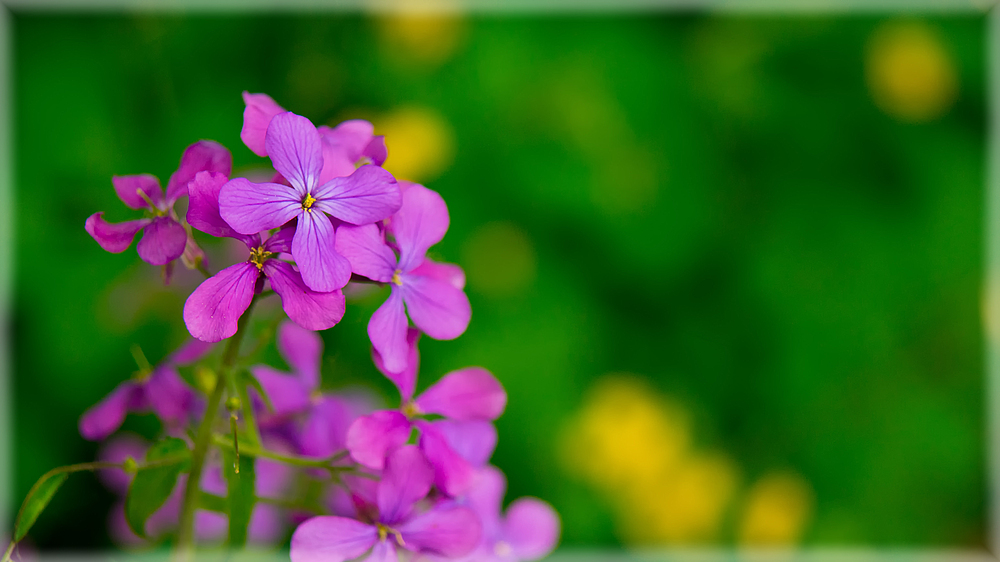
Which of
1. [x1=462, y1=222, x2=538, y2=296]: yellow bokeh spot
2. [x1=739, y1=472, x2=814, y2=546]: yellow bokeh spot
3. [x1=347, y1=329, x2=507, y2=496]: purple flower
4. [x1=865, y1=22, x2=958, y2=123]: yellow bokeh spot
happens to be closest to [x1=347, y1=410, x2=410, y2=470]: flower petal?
[x1=347, y1=329, x2=507, y2=496]: purple flower

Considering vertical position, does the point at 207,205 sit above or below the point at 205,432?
above

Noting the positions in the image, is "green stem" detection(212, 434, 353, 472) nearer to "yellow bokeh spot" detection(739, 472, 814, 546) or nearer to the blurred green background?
the blurred green background

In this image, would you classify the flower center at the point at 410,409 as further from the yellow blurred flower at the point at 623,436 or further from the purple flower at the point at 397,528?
the yellow blurred flower at the point at 623,436

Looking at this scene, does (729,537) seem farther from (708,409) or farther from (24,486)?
(24,486)

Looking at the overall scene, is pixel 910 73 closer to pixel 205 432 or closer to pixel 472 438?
pixel 472 438

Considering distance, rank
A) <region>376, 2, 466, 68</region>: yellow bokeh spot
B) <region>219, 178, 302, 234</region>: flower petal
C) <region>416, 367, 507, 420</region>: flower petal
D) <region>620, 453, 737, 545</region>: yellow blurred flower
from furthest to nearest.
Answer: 1. <region>376, 2, 466, 68</region>: yellow bokeh spot
2. <region>620, 453, 737, 545</region>: yellow blurred flower
3. <region>416, 367, 507, 420</region>: flower petal
4. <region>219, 178, 302, 234</region>: flower petal

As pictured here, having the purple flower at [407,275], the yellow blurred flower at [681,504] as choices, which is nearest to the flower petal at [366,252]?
the purple flower at [407,275]

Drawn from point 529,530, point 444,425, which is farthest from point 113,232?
point 529,530
